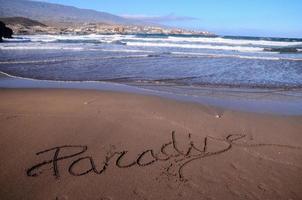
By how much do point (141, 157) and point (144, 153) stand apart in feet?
0.41

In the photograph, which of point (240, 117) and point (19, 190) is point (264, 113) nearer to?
point (240, 117)

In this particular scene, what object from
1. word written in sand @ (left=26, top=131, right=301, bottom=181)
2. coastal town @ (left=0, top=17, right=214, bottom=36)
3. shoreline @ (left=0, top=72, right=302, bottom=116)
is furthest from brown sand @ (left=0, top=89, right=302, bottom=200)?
coastal town @ (left=0, top=17, right=214, bottom=36)

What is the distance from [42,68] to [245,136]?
32.9ft

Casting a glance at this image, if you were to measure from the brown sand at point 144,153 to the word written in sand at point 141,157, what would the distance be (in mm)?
13

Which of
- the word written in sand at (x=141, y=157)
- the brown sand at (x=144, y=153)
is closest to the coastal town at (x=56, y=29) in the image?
the brown sand at (x=144, y=153)

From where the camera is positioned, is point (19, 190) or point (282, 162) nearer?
point (19, 190)

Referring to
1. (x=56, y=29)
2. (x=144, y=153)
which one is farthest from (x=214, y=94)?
(x=56, y=29)

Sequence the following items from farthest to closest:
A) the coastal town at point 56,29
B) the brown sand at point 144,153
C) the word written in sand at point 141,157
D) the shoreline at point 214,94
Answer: the coastal town at point 56,29
the shoreline at point 214,94
the word written in sand at point 141,157
the brown sand at point 144,153

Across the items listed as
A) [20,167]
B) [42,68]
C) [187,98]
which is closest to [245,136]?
[187,98]

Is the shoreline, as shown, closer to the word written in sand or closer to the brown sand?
the brown sand

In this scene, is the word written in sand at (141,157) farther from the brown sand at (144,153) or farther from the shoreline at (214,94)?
the shoreline at (214,94)

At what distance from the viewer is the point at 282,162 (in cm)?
421

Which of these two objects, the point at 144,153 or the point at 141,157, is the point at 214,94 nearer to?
the point at 144,153

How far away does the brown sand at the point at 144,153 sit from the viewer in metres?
3.47
